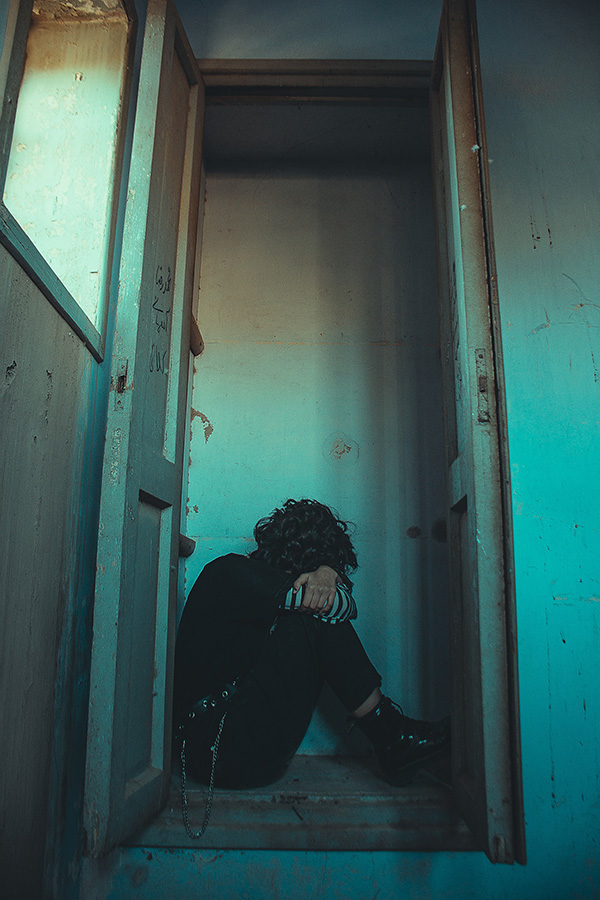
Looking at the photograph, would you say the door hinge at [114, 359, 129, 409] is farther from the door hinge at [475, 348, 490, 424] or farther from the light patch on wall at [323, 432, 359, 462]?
the light patch on wall at [323, 432, 359, 462]

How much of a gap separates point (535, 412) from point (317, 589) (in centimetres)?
76

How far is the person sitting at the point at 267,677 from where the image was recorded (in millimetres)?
1527

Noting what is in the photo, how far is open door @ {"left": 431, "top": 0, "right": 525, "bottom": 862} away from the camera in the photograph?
1104 mm

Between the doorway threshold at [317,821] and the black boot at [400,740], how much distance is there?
Answer: 0.06 m

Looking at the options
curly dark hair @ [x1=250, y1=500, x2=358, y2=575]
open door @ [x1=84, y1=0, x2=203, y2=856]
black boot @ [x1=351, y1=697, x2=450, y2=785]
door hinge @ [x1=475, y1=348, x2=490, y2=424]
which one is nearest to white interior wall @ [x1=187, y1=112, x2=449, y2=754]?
curly dark hair @ [x1=250, y1=500, x2=358, y2=575]

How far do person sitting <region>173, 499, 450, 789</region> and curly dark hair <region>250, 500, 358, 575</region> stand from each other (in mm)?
96

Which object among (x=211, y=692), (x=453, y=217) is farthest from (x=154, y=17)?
(x=211, y=692)

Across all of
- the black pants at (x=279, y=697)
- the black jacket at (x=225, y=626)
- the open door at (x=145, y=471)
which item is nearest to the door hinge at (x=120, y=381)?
the open door at (x=145, y=471)

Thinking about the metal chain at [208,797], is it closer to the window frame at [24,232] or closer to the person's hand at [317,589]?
the person's hand at [317,589]

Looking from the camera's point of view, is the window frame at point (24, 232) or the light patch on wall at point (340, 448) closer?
the window frame at point (24, 232)

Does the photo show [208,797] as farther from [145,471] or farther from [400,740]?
[145,471]

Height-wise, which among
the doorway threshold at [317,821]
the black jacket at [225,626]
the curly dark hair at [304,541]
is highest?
the curly dark hair at [304,541]

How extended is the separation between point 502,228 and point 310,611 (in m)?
1.24

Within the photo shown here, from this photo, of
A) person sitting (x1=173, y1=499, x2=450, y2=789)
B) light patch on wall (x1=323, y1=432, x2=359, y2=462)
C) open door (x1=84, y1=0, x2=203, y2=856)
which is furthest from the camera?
light patch on wall (x1=323, y1=432, x2=359, y2=462)
